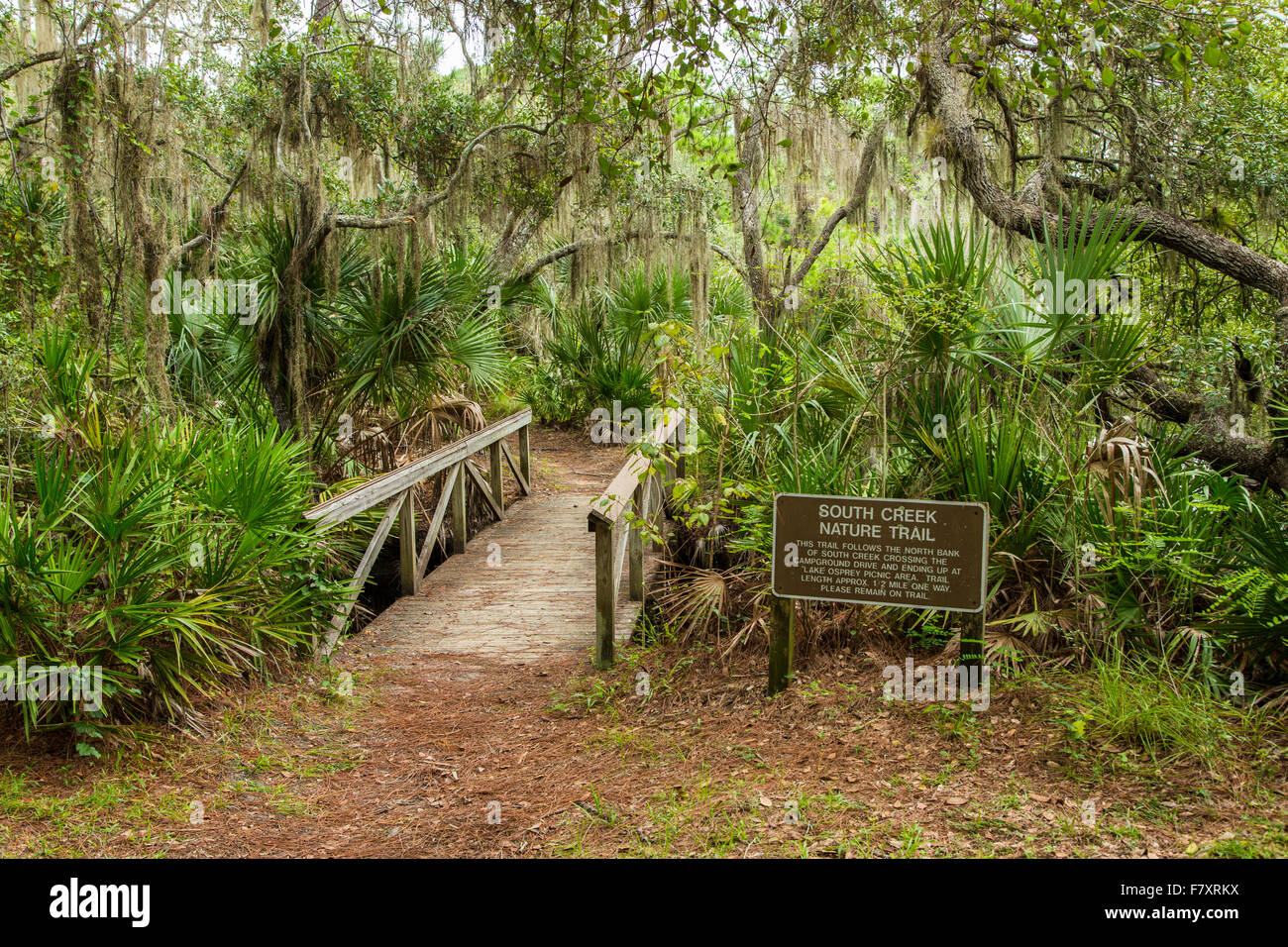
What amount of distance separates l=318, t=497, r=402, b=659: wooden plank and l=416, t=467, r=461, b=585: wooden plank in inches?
29.9

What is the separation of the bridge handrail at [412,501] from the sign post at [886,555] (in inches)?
118

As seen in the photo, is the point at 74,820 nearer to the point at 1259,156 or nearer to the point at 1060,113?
the point at 1060,113

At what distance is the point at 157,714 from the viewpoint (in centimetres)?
439

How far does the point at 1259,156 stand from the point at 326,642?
7909 millimetres

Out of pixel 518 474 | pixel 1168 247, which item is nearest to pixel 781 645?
pixel 1168 247

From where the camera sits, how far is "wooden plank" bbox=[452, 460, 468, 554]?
8.14 m

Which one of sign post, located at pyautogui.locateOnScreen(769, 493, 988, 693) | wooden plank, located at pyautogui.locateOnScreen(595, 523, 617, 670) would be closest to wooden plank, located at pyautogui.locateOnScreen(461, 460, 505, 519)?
wooden plank, located at pyautogui.locateOnScreen(595, 523, 617, 670)

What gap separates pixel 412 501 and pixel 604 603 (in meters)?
2.26

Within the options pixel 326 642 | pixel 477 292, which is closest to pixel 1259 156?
pixel 477 292

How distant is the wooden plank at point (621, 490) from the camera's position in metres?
5.32

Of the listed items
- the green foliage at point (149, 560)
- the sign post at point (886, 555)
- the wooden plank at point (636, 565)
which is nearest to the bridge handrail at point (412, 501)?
the green foliage at point (149, 560)

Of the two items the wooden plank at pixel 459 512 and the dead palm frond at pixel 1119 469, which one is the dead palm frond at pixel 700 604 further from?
the wooden plank at pixel 459 512

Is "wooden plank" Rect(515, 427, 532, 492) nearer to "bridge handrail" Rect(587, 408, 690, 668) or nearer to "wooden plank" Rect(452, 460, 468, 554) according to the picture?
"wooden plank" Rect(452, 460, 468, 554)

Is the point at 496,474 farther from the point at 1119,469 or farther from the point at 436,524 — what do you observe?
the point at 1119,469
